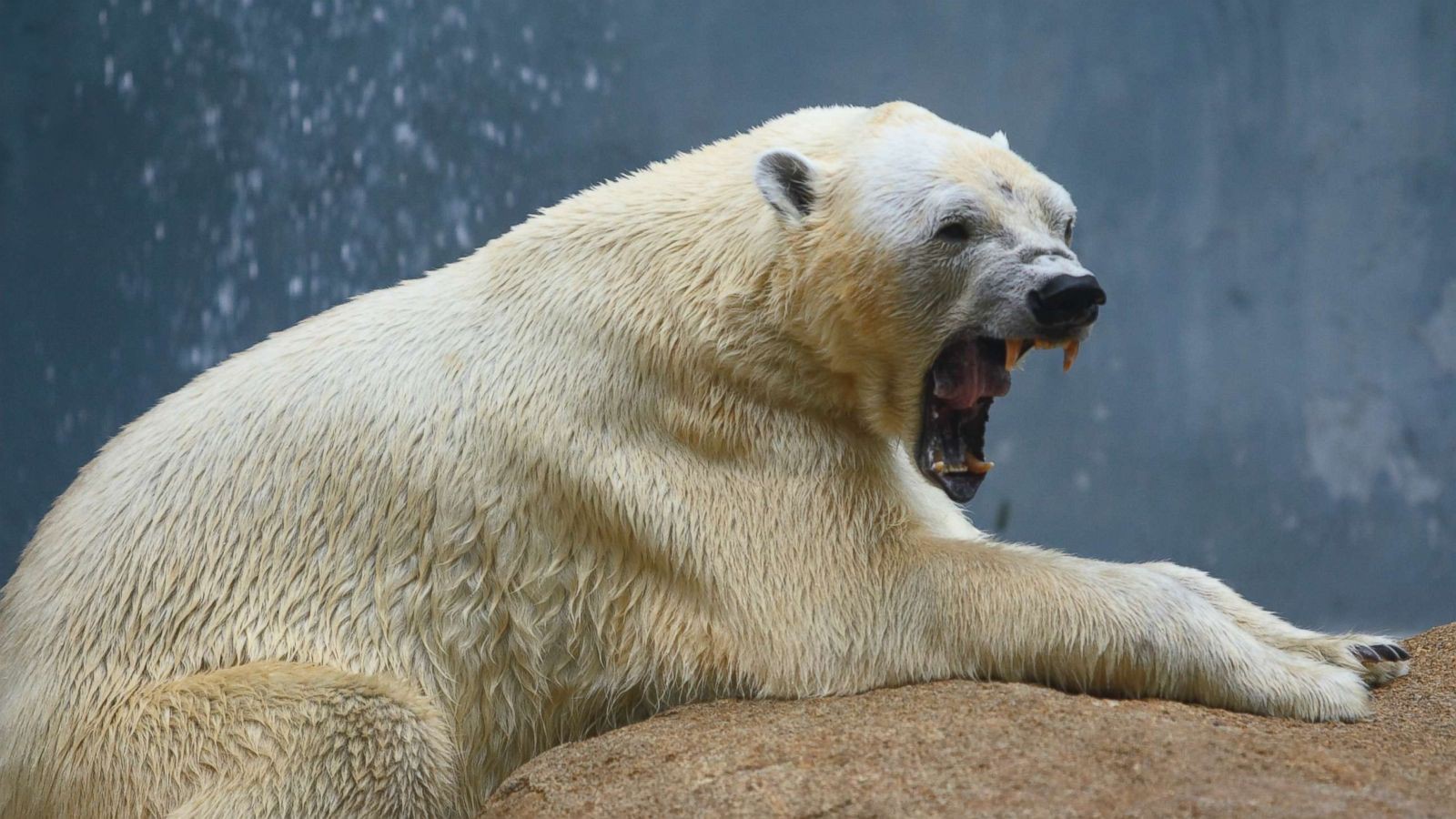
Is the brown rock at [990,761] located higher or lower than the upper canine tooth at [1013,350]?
lower

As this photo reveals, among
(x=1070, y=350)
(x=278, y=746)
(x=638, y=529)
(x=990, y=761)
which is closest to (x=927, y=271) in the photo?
(x=1070, y=350)

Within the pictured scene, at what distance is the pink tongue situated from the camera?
439cm

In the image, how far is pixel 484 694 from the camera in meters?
4.40

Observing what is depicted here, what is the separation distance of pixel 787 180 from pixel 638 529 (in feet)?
3.82

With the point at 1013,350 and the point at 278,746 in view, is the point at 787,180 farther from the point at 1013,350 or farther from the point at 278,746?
the point at 278,746

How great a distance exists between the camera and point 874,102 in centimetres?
871

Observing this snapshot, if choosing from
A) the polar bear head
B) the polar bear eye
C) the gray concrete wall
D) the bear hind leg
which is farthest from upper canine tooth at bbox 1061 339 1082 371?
the gray concrete wall

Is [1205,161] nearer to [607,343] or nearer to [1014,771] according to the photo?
[607,343]

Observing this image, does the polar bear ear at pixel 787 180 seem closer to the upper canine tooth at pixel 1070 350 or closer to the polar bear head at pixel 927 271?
the polar bear head at pixel 927 271

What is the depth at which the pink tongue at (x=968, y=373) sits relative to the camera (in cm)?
439

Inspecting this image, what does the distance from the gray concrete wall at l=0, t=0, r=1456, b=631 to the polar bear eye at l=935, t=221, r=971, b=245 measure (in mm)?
4734

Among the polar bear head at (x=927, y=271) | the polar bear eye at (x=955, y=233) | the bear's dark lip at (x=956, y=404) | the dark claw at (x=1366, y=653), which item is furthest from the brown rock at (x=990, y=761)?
the polar bear eye at (x=955, y=233)

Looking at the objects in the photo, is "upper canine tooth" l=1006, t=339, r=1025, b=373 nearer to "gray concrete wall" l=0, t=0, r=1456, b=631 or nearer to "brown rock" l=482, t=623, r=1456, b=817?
"brown rock" l=482, t=623, r=1456, b=817

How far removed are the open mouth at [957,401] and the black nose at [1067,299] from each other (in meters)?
0.25
